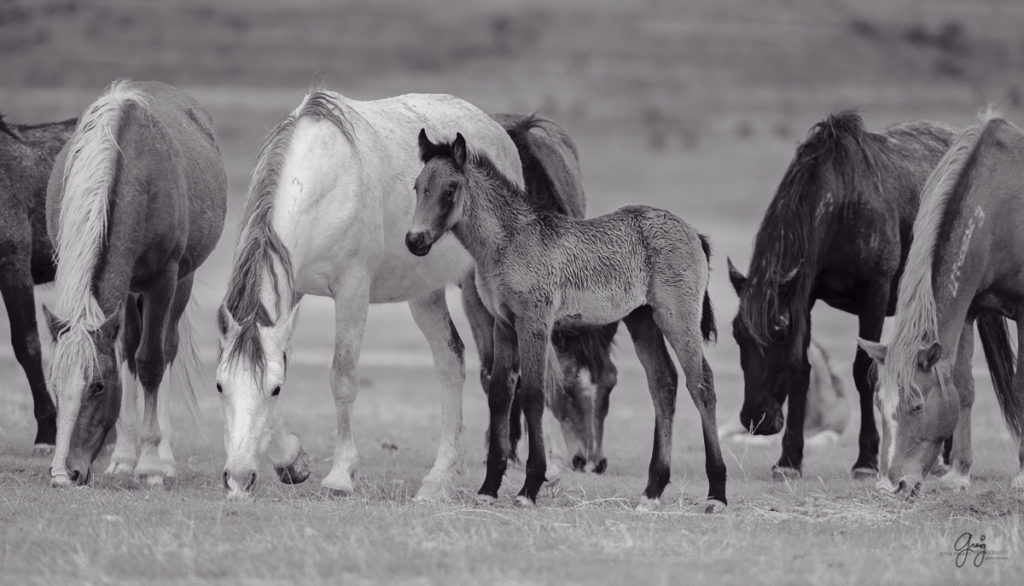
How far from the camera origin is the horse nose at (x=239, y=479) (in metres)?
7.70

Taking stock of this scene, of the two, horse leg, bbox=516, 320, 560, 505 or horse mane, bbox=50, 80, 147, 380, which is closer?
horse leg, bbox=516, 320, 560, 505

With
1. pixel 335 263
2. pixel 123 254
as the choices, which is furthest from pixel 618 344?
pixel 123 254

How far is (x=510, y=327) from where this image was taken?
862 cm

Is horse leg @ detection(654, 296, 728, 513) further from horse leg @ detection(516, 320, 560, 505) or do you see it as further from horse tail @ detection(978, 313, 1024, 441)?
horse tail @ detection(978, 313, 1024, 441)

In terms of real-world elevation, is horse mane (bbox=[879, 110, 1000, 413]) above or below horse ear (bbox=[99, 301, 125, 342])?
above

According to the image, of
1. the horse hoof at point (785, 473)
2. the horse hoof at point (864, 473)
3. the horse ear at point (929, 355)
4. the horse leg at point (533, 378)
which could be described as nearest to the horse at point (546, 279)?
the horse leg at point (533, 378)

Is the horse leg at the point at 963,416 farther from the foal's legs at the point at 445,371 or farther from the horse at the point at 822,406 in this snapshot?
the horse at the point at 822,406

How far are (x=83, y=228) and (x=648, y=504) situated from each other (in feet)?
13.0

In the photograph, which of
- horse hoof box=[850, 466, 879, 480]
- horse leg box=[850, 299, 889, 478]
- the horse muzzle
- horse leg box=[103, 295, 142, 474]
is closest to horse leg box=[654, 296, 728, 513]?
the horse muzzle

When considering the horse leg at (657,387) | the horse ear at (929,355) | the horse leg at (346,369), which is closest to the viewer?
the horse leg at (657,387)

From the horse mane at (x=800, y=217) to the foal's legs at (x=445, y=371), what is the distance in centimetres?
232

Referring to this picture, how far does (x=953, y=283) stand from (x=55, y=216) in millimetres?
6243

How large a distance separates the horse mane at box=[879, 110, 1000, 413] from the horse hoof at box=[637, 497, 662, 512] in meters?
1.70

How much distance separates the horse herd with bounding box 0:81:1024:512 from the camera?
8.30 metres
